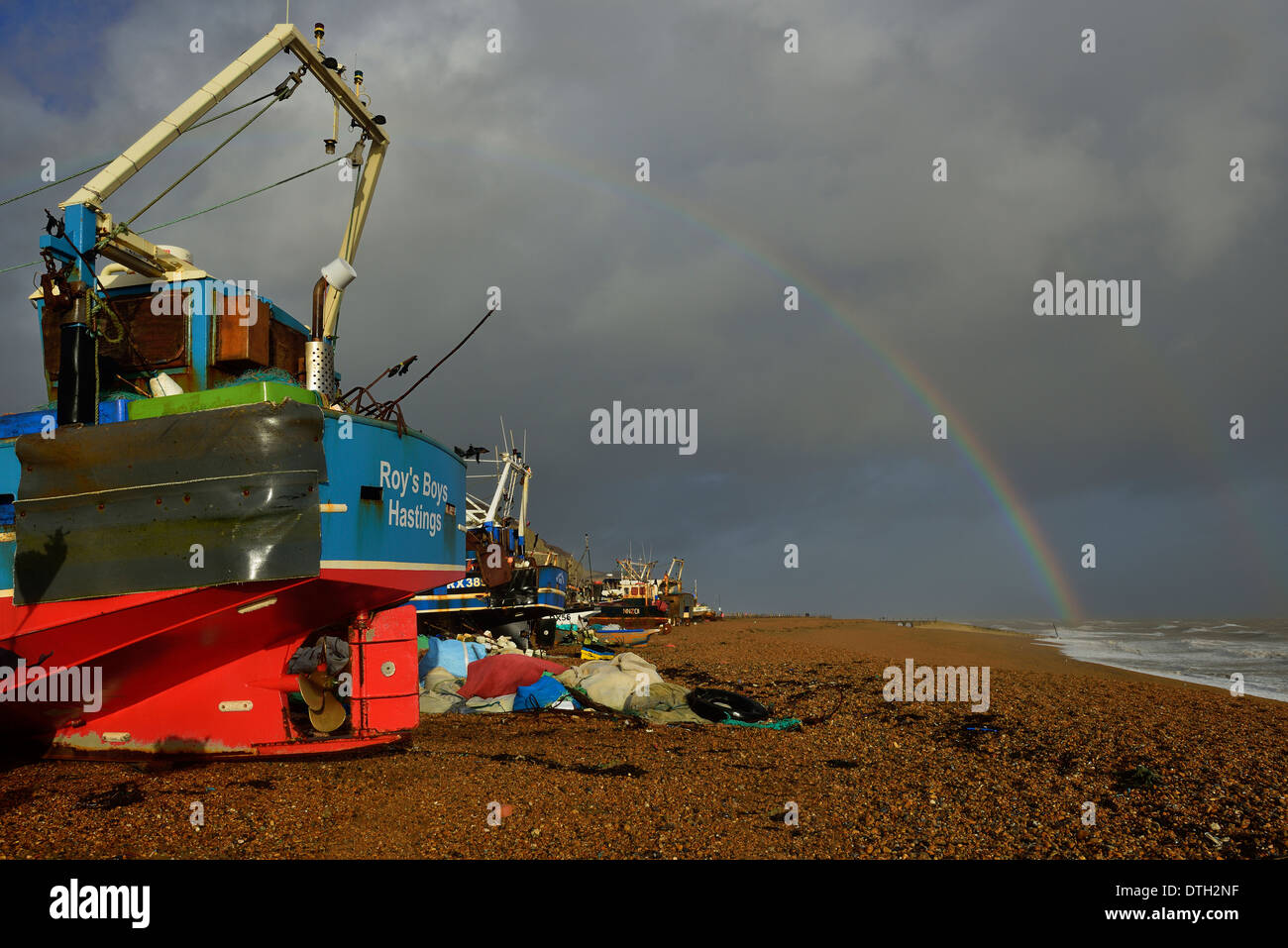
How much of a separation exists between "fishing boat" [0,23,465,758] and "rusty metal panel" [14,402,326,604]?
0.08ft

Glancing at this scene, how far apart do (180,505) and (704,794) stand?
6782 millimetres

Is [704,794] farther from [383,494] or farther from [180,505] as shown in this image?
[180,505]

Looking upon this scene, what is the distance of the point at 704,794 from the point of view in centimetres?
755

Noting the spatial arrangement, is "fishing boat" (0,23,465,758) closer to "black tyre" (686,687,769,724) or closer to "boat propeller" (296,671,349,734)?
"boat propeller" (296,671,349,734)

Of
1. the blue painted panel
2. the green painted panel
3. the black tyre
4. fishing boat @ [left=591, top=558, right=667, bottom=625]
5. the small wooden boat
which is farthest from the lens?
fishing boat @ [left=591, top=558, right=667, bottom=625]

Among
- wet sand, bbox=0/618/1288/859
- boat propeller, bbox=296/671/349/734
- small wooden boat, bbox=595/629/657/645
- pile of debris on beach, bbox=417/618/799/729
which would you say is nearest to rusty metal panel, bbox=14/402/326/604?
wet sand, bbox=0/618/1288/859

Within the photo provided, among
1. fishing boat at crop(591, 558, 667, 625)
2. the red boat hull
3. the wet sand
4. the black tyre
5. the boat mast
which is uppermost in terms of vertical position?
the boat mast

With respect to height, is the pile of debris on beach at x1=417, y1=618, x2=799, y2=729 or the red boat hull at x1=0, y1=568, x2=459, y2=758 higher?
the red boat hull at x1=0, y1=568, x2=459, y2=758

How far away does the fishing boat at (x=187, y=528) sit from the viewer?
8.54 meters

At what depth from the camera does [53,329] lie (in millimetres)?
11023

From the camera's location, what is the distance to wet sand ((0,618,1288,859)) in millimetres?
6020

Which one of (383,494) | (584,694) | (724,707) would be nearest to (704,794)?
(724,707)

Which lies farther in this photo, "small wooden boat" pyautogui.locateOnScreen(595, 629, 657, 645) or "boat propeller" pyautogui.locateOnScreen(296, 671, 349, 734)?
"small wooden boat" pyautogui.locateOnScreen(595, 629, 657, 645)
